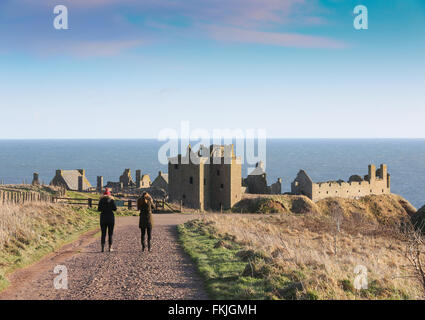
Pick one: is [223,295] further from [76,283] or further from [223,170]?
[223,170]

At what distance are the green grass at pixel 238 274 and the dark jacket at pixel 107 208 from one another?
3.23 metres

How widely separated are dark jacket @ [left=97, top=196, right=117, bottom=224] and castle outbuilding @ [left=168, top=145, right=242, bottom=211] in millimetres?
29734

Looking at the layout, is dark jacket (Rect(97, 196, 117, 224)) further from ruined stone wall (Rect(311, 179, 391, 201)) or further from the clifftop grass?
ruined stone wall (Rect(311, 179, 391, 201))

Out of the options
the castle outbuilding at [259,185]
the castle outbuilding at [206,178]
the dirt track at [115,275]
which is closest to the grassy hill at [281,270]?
the dirt track at [115,275]

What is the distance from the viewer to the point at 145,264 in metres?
12.8

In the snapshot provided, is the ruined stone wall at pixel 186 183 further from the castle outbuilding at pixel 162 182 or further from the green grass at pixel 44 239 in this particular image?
the green grass at pixel 44 239

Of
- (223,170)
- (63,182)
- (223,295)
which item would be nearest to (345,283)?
(223,295)

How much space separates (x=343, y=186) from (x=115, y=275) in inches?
2106

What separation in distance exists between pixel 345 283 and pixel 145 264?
6145 millimetres

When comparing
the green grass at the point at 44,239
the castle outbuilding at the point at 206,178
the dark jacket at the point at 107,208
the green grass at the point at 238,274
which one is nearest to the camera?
the green grass at the point at 238,274

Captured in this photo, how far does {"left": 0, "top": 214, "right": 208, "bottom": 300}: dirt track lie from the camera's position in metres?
9.81

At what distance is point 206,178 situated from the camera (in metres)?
45.7

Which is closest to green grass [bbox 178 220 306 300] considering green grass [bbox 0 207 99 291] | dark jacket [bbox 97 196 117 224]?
dark jacket [bbox 97 196 117 224]

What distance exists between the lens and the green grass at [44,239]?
1271 centimetres
